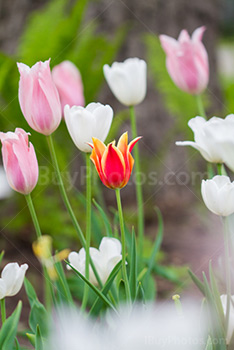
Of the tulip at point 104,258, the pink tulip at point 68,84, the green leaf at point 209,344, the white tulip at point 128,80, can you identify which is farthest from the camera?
the pink tulip at point 68,84

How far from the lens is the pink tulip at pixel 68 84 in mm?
915

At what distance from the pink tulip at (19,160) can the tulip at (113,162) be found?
7 centimetres

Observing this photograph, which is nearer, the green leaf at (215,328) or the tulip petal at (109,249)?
the green leaf at (215,328)

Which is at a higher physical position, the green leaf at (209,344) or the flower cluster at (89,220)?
the flower cluster at (89,220)

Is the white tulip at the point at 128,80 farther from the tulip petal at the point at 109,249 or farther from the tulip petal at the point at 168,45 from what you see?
the tulip petal at the point at 109,249

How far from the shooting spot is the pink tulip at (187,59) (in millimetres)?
767

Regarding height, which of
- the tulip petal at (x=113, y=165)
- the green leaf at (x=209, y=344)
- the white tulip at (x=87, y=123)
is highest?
the white tulip at (x=87, y=123)

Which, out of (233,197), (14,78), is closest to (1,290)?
(233,197)

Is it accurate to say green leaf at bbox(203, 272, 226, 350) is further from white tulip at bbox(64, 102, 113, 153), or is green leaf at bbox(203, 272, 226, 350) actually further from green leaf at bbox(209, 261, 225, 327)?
white tulip at bbox(64, 102, 113, 153)

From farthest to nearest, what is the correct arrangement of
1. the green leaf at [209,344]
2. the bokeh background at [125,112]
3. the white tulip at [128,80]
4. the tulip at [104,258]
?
the bokeh background at [125,112], the white tulip at [128,80], the tulip at [104,258], the green leaf at [209,344]

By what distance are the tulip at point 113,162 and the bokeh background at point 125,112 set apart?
77 centimetres

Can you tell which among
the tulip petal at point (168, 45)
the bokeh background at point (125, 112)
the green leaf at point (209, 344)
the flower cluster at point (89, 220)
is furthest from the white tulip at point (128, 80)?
the bokeh background at point (125, 112)

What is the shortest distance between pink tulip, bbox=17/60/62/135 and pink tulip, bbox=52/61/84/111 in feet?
1.23

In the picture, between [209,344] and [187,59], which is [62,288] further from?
[187,59]
